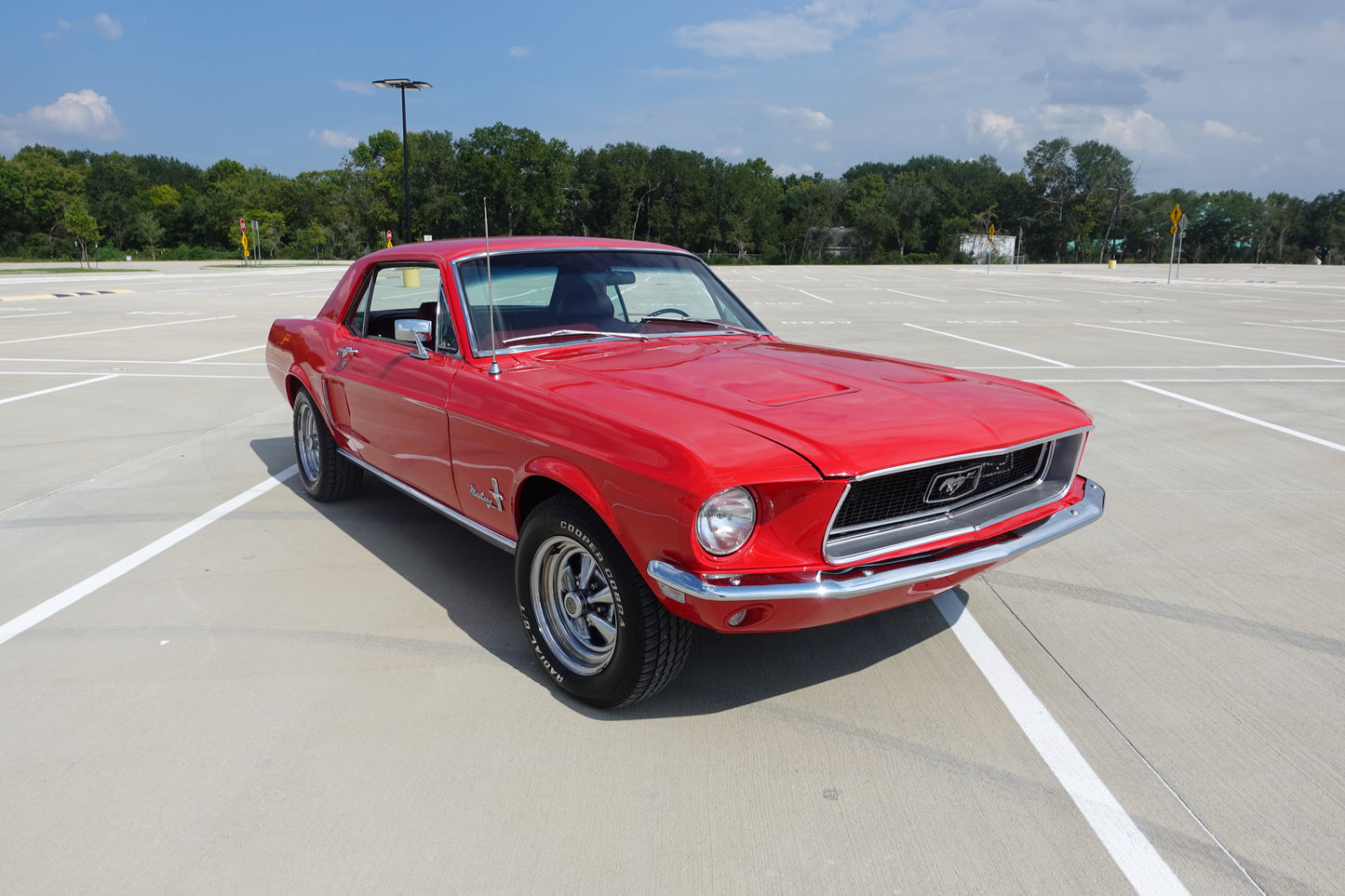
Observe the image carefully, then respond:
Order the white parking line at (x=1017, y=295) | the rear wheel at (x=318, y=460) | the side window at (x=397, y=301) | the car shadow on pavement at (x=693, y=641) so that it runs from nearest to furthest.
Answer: the car shadow on pavement at (x=693, y=641) → the side window at (x=397, y=301) → the rear wheel at (x=318, y=460) → the white parking line at (x=1017, y=295)

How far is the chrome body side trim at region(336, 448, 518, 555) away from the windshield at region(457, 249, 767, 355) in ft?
2.24

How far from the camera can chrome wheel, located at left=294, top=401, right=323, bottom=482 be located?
204 inches

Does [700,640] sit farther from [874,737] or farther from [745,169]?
[745,169]

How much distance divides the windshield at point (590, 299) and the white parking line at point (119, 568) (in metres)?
2.14

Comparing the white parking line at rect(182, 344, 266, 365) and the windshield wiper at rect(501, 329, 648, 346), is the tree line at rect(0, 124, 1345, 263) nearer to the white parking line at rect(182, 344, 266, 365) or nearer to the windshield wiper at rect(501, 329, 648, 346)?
the white parking line at rect(182, 344, 266, 365)

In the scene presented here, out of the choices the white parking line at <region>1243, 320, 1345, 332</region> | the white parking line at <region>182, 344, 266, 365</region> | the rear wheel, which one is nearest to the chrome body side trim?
the rear wheel

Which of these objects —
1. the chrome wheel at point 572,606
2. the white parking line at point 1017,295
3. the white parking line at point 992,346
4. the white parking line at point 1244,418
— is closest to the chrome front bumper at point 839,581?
the chrome wheel at point 572,606

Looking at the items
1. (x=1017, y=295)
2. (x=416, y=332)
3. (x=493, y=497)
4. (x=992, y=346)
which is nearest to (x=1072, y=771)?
(x=493, y=497)

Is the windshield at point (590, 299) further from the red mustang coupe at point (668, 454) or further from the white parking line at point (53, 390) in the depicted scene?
the white parking line at point (53, 390)

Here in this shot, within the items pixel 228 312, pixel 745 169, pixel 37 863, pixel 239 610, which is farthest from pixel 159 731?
pixel 745 169

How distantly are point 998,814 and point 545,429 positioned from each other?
1.76m

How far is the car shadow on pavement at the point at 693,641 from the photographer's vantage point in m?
3.14

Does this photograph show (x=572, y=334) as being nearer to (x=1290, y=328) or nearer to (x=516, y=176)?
(x=1290, y=328)

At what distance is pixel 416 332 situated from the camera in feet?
12.4
